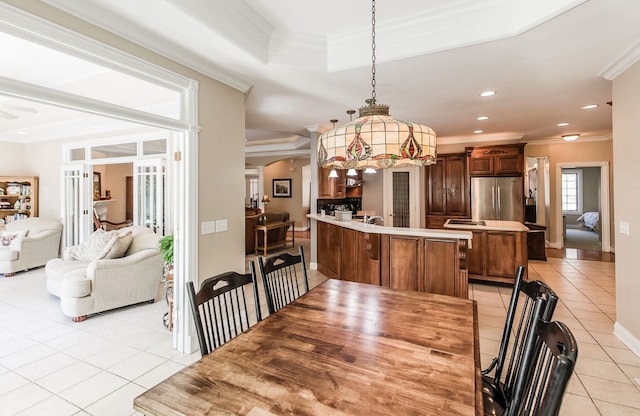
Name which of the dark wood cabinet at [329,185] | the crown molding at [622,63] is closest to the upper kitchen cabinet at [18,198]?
the dark wood cabinet at [329,185]

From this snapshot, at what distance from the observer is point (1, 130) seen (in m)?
6.24

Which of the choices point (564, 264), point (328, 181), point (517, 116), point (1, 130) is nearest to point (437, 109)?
point (517, 116)

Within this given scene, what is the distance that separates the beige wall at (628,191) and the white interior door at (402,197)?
439 cm

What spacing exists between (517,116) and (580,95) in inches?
42.7

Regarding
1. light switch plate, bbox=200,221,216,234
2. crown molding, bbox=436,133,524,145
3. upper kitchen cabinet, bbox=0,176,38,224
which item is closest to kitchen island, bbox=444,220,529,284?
crown molding, bbox=436,133,524,145

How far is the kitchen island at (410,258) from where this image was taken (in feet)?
12.1

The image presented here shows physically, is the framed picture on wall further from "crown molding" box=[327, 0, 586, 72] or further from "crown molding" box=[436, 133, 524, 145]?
"crown molding" box=[327, 0, 586, 72]

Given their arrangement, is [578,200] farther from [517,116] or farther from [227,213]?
[227,213]

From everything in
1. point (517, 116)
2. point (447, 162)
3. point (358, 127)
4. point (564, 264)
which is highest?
point (517, 116)

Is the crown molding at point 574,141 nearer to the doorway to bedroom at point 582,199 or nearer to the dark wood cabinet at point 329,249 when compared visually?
the doorway to bedroom at point 582,199

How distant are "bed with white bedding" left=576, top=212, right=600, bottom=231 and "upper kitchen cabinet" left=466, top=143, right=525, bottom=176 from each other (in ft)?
20.4

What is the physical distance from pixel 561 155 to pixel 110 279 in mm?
8997

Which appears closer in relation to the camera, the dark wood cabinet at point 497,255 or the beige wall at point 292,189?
the dark wood cabinet at point 497,255

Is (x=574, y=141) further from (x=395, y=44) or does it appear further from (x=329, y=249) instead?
(x=395, y=44)
